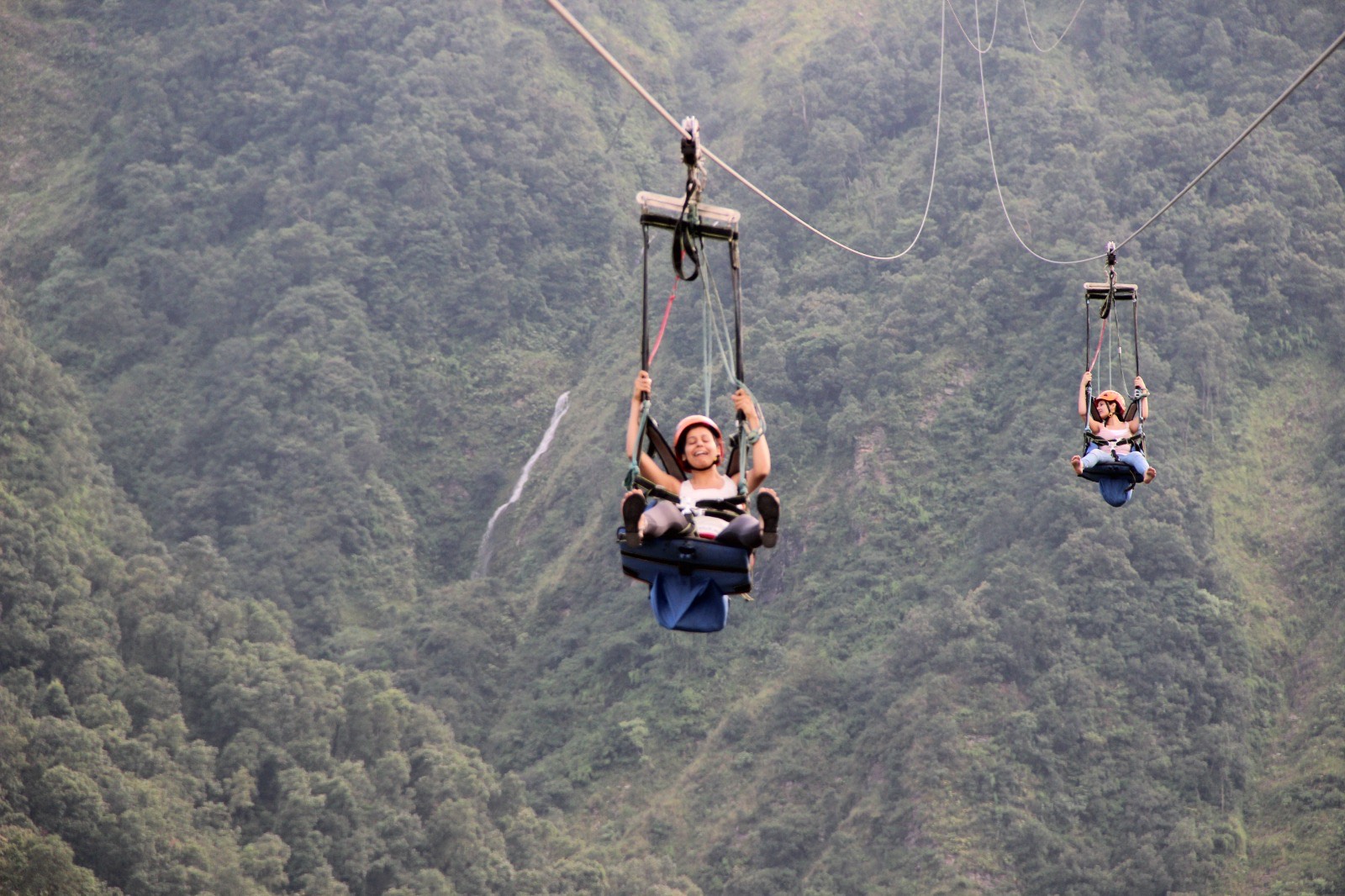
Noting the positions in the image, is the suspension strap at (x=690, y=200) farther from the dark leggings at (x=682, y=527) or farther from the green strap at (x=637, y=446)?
the dark leggings at (x=682, y=527)

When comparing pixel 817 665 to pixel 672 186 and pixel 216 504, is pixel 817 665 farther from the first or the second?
pixel 672 186

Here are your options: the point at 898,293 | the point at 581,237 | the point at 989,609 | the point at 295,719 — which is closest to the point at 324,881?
the point at 295,719

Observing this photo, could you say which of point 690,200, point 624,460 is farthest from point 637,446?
point 624,460

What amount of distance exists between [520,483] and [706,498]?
116ft

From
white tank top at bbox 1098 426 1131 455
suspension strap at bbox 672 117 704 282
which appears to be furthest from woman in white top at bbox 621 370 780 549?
white tank top at bbox 1098 426 1131 455

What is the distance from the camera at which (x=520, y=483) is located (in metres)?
45.9

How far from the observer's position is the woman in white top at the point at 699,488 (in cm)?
1027

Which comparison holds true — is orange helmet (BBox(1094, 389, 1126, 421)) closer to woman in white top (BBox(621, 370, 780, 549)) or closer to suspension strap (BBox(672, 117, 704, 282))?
suspension strap (BBox(672, 117, 704, 282))

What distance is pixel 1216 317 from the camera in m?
39.4

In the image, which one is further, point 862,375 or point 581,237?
point 581,237

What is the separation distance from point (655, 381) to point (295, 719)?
1326cm

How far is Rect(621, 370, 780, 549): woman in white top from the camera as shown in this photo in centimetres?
1027

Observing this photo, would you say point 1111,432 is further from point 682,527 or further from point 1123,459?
point 682,527

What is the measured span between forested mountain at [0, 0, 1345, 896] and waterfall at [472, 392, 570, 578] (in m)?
0.29
